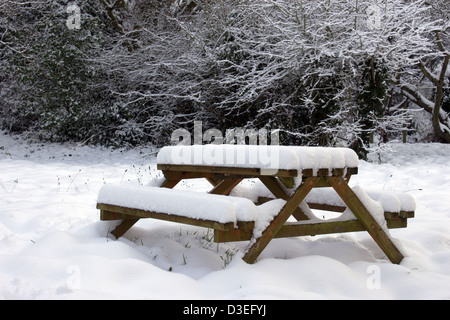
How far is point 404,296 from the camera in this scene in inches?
97.7

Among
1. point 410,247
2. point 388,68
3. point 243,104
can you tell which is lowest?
point 410,247

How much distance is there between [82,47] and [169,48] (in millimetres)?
2377

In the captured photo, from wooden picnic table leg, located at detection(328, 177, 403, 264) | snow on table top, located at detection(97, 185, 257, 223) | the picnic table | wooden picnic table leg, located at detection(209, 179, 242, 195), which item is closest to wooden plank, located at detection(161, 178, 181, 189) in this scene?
the picnic table

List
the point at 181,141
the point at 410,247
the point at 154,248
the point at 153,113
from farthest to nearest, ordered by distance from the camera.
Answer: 1. the point at 153,113
2. the point at 181,141
3. the point at 410,247
4. the point at 154,248

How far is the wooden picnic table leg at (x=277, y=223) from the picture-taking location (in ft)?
8.65

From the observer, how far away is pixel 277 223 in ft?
8.86

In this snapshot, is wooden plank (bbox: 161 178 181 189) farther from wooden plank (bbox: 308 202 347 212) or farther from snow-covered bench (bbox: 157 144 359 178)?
wooden plank (bbox: 308 202 347 212)

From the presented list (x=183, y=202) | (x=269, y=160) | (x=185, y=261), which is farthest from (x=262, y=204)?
(x=185, y=261)

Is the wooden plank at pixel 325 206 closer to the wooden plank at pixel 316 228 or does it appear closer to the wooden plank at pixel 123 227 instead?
the wooden plank at pixel 316 228

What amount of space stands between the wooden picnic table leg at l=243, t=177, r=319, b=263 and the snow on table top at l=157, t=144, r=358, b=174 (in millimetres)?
130

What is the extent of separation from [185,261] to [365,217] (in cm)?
122

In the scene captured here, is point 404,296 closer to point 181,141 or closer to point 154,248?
point 154,248

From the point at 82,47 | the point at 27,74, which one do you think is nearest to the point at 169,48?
the point at 82,47

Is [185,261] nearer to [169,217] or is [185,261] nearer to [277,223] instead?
[169,217]
